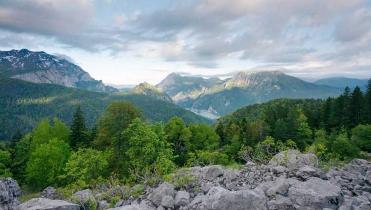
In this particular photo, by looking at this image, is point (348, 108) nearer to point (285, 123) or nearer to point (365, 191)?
point (285, 123)

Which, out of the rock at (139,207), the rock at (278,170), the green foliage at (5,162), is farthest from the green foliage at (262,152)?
the green foliage at (5,162)

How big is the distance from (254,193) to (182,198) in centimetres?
544

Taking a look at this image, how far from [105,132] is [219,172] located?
25.5 meters

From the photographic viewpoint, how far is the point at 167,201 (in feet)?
72.0

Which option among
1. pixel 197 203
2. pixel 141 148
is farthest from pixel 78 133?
pixel 197 203

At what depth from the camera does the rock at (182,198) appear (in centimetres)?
2189

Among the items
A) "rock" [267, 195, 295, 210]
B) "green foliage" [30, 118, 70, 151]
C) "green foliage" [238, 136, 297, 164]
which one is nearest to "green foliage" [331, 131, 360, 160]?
"green foliage" [238, 136, 297, 164]

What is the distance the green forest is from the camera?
41.8 m

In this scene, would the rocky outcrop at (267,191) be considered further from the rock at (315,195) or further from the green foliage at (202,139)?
the green foliage at (202,139)

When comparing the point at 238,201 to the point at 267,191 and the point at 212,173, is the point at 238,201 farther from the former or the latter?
the point at 212,173

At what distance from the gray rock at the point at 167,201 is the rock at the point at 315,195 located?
304 inches

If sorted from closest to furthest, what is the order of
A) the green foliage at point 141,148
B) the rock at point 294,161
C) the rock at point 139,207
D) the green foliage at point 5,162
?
the rock at point 139,207 → the rock at point 294,161 → the green foliage at point 141,148 → the green foliage at point 5,162

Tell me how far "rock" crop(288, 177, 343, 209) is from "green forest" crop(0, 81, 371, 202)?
12.8 meters

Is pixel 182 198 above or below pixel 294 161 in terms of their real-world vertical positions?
below
